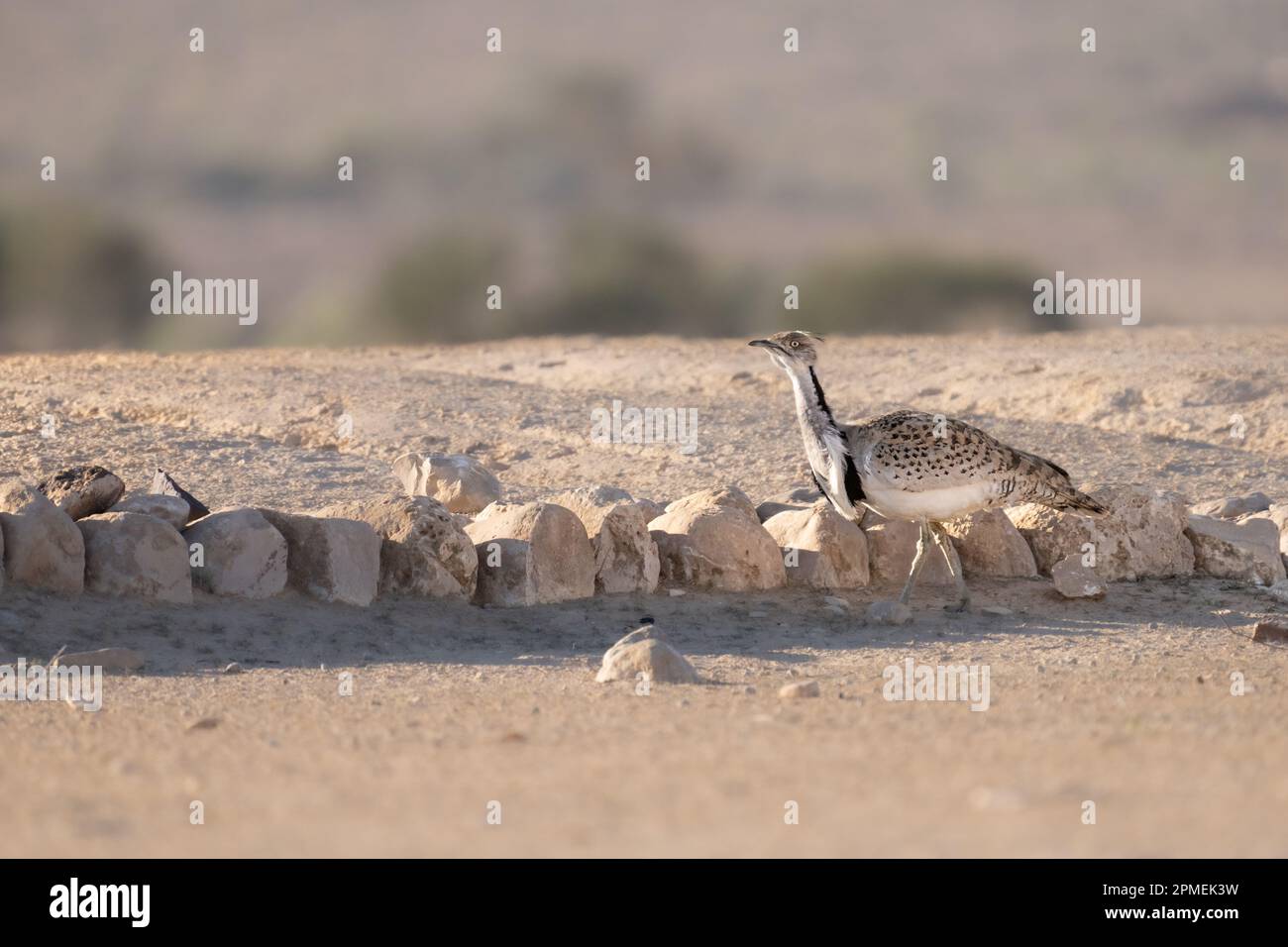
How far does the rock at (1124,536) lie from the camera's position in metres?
10.6

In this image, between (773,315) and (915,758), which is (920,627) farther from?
(773,315)

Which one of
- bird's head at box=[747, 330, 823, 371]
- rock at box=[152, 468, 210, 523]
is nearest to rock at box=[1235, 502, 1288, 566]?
bird's head at box=[747, 330, 823, 371]

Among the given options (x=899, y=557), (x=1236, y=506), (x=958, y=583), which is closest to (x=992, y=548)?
(x=899, y=557)

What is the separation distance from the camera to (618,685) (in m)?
7.74

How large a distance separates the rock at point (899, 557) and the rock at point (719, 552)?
0.71 metres

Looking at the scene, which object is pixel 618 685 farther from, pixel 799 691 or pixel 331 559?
pixel 331 559

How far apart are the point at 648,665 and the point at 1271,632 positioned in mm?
3756

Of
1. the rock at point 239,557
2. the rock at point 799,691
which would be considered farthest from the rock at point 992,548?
the rock at point 239,557

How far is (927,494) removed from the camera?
9539mm

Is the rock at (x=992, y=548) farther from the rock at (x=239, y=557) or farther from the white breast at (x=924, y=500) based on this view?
the rock at (x=239, y=557)
